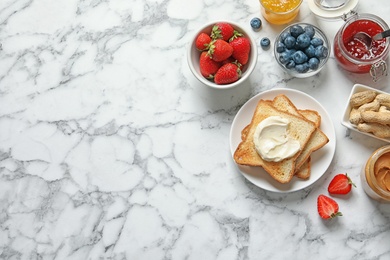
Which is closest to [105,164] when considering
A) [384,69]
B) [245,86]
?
[245,86]

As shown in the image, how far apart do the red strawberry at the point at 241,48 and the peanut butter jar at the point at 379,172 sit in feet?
1.48

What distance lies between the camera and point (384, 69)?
5.48 feet

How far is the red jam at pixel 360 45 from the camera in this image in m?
1.64

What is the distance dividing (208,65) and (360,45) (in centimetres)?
44

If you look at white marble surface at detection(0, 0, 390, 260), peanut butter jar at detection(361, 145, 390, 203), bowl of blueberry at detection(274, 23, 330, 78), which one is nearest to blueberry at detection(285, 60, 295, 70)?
bowl of blueberry at detection(274, 23, 330, 78)

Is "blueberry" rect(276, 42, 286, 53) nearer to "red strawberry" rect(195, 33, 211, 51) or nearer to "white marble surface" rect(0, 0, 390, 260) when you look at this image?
"white marble surface" rect(0, 0, 390, 260)

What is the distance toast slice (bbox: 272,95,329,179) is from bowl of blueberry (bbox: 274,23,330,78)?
9cm

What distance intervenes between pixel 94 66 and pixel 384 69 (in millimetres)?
872

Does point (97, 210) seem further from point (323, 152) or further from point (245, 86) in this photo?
point (323, 152)

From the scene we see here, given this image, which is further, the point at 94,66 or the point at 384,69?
the point at 94,66

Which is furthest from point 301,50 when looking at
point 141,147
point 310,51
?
point 141,147

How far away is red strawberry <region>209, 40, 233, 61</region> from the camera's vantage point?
1626 mm

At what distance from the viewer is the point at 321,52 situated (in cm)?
165

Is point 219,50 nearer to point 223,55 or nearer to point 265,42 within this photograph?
point 223,55
